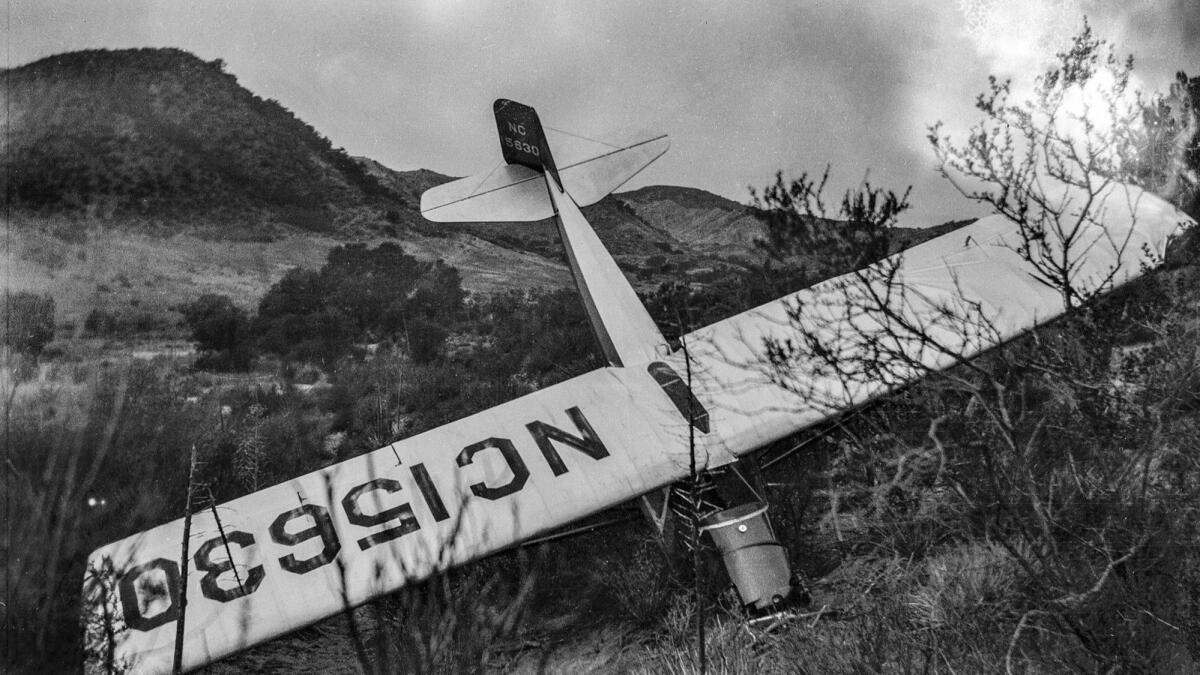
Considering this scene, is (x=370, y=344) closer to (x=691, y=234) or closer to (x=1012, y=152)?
(x=1012, y=152)

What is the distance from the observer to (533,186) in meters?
11.1

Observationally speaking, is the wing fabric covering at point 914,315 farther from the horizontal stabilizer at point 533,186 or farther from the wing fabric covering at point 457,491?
the horizontal stabilizer at point 533,186

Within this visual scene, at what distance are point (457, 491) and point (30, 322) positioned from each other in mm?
11822

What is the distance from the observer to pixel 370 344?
615 inches

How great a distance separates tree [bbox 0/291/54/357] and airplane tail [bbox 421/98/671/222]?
27.1 ft

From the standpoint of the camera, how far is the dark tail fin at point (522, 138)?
1110cm

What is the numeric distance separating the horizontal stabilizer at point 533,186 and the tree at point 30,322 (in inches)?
318

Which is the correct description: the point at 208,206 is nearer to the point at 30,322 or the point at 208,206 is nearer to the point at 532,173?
the point at 30,322

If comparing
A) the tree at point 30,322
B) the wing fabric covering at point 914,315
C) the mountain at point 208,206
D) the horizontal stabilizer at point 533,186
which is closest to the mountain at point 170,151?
the mountain at point 208,206

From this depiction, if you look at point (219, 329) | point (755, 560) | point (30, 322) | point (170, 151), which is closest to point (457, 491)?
point (755, 560)

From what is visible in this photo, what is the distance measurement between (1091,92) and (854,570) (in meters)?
4.73

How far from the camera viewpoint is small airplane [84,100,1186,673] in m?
5.95

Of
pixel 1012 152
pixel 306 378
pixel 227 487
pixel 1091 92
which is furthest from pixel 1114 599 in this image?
pixel 306 378

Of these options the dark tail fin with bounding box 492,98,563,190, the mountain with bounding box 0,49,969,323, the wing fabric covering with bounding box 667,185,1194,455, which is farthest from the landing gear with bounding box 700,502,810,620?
the mountain with bounding box 0,49,969,323
